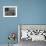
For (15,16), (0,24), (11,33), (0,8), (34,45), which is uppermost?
(0,8)

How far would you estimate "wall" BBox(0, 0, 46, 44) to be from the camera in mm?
4371

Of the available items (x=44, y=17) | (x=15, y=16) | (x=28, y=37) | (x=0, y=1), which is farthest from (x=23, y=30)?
(x=0, y=1)

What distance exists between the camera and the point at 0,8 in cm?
434

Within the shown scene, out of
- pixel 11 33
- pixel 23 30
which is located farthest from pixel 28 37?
pixel 11 33

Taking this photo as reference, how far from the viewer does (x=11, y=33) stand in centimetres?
430

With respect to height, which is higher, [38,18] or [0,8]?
[0,8]

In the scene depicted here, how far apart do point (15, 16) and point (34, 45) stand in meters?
1.19

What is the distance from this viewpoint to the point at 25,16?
4.39m

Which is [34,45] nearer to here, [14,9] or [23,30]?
[23,30]

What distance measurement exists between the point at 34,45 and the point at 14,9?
139cm

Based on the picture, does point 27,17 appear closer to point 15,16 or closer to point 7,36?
point 15,16

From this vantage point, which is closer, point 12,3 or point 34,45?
point 34,45

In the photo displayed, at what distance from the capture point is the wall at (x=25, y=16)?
4.37 meters

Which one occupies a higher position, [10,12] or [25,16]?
[10,12]
